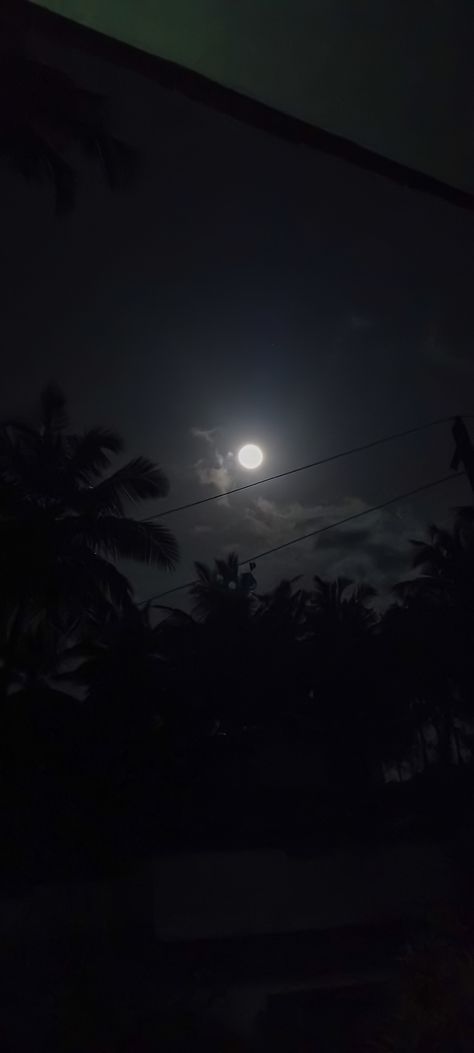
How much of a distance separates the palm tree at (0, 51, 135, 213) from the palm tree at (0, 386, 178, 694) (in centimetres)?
692

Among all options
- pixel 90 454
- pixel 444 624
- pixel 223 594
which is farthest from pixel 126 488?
pixel 444 624

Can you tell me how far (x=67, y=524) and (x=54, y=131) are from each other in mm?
8988

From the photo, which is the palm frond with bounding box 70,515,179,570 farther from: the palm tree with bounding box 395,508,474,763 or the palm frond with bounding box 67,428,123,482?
the palm tree with bounding box 395,508,474,763

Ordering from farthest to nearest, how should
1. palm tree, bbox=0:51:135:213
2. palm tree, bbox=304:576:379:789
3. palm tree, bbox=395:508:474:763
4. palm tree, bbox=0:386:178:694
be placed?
palm tree, bbox=395:508:474:763 < palm tree, bbox=304:576:379:789 < palm tree, bbox=0:386:178:694 < palm tree, bbox=0:51:135:213

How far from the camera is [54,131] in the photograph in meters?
9.53

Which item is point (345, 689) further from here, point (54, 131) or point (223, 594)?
point (54, 131)

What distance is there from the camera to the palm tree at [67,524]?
53.5 ft

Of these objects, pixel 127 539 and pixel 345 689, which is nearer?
pixel 127 539

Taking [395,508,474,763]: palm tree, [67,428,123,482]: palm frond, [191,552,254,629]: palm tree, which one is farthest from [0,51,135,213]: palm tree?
[395,508,474,763]: palm tree

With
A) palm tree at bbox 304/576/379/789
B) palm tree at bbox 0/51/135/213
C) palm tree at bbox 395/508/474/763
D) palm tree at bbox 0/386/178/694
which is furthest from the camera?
palm tree at bbox 395/508/474/763

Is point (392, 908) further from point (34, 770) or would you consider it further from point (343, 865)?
point (34, 770)

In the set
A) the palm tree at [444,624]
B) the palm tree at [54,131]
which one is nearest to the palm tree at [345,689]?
the palm tree at [444,624]

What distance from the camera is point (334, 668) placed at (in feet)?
74.3

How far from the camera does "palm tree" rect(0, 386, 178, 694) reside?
642 inches
